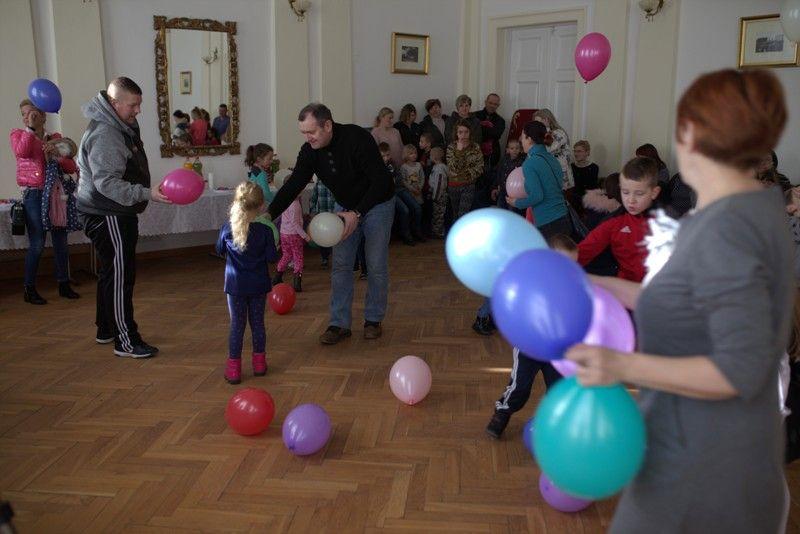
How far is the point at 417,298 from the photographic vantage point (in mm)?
5355

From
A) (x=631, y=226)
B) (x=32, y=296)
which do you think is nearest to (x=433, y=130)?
(x=32, y=296)

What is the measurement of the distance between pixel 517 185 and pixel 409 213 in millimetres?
3860

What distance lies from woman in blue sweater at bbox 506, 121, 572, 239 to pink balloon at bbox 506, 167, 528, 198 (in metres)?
0.05

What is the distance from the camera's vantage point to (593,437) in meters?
1.19

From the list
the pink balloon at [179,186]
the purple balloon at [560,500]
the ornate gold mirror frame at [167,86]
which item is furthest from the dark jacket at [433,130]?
the purple balloon at [560,500]

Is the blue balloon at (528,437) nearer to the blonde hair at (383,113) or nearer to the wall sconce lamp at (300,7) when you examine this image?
the blonde hair at (383,113)

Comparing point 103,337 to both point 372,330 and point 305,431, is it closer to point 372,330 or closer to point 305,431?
point 372,330

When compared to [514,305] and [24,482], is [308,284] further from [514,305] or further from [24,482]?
[514,305]

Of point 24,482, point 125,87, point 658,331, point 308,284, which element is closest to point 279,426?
point 24,482

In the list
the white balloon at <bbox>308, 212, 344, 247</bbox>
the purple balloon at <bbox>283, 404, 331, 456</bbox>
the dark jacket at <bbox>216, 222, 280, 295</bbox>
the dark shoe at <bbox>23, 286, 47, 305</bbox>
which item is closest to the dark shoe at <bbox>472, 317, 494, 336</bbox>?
the white balloon at <bbox>308, 212, 344, 247</bbox>

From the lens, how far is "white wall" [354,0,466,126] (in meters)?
8.12

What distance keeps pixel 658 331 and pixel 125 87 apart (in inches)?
128

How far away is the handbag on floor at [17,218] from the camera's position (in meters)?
5.14

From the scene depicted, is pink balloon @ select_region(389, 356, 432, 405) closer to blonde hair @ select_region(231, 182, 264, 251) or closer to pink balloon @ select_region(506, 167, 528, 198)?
blonde hair @ select_region(231, 182, 264, 251)
